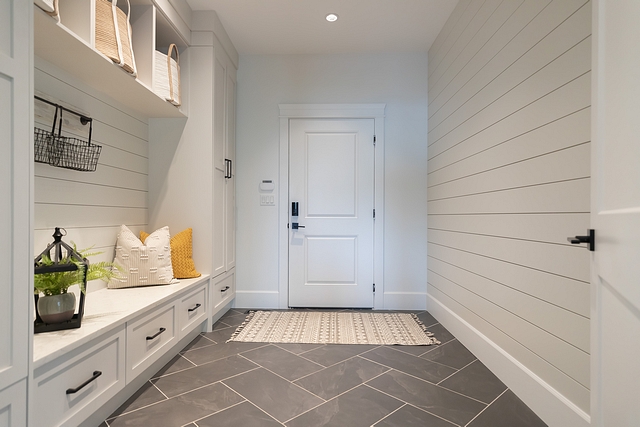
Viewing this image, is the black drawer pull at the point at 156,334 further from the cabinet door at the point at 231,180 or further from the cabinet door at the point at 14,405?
the cabinet door at the point at 231,180

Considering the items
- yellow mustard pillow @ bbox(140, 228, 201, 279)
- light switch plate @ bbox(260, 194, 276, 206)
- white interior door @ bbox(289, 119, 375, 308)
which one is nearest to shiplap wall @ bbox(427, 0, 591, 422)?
white interior door @ bbox(289, 119, 375, 308)

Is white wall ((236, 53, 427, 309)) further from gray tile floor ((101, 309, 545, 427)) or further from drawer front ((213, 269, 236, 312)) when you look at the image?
gray tile floor ((101, 309, 545, 427))

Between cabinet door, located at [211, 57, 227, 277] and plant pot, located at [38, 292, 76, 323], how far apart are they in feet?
4.68

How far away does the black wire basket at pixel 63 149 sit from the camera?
182 centimetres

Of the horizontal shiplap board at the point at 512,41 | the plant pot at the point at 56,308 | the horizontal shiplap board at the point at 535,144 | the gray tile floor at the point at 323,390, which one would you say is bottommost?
the gray tile floor at the point at 323,390

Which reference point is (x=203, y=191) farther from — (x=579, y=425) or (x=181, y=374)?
(x=579, y=425)

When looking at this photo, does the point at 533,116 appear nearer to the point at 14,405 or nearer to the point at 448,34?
the point at 448,34

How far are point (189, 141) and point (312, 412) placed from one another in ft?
7.35

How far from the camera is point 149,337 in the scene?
1.96 metres

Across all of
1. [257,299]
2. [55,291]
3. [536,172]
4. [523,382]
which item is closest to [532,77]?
[536,172]

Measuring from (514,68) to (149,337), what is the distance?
8.36ft

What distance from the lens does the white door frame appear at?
3662 mm

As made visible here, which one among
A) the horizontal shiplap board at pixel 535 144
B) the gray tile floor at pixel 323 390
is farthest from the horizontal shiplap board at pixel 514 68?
the gray tile floor at pixel 323 390

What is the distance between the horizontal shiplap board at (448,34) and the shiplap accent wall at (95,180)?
2668mm
